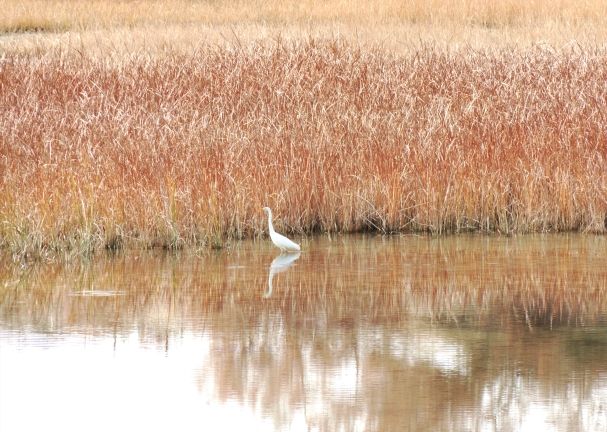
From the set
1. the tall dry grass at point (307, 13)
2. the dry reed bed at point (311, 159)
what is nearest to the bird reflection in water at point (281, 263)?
the dry reed bed at point (311, 159)

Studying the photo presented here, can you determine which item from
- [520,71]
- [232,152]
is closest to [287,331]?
[232,152]

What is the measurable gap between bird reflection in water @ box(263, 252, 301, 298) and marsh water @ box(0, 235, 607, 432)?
0.03 metres

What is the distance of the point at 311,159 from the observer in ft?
29.7

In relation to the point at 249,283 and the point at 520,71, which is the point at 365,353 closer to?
the point at 249,283

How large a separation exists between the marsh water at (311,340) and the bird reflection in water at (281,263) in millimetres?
25

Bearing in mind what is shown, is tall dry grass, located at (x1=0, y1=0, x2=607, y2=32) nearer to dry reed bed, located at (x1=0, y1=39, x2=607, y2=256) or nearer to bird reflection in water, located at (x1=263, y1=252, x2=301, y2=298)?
dry reed bed, located at (x1=0, y1=39, x2=607, y2=256)

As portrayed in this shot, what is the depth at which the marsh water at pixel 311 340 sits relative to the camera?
4.37 meters

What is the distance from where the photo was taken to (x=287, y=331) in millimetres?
5688

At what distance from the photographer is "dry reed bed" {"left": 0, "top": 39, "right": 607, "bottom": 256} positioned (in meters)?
8.26

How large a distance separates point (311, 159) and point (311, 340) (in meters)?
3.69

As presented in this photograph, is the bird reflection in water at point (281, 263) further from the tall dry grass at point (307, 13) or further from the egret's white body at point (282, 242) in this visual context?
the tall dry grass at point (307, 13)

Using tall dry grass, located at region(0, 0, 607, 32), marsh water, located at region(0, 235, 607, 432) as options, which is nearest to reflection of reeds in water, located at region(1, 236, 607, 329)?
marsh water, located at region(0, 235, 607, 432)

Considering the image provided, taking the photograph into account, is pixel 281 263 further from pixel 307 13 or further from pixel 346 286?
pixel 307 13

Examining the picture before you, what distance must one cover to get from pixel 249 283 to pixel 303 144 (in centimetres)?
269
